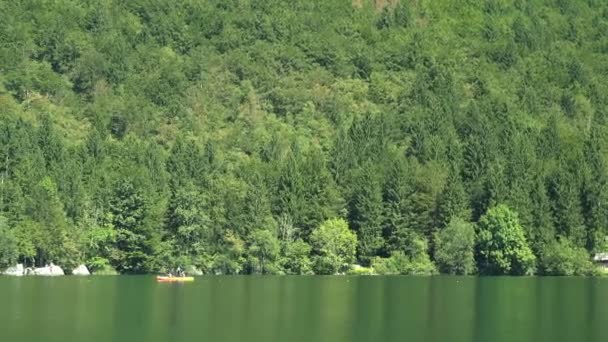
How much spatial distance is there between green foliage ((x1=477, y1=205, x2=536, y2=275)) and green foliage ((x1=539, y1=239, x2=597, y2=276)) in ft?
4.27

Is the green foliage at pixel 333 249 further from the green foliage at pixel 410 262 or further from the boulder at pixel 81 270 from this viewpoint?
the boulder at pixel 81 270

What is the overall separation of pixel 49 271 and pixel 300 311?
→ 51746 mm

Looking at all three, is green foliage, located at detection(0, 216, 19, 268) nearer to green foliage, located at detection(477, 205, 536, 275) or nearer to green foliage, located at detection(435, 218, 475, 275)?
green foliage, located at detection(435, 218, 475, 275)

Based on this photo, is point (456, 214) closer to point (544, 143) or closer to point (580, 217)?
point (580, 217)

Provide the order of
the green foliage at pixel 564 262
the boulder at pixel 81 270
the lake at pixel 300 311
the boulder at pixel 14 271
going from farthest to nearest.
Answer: the green foliage at pixel 564 262
the boulder at pixel 81 270
the boulder at pixel 14 271
the lake at pixel 300 311

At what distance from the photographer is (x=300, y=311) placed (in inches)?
2621

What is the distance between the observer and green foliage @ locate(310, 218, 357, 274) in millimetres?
119938

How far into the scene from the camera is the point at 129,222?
11912 cm

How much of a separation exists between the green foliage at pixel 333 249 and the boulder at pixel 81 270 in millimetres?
20579

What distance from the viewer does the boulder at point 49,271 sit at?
11281cm

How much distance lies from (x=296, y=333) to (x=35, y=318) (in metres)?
12.8

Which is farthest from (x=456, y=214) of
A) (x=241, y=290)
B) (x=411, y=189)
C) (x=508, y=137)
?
(x=241, y=290)

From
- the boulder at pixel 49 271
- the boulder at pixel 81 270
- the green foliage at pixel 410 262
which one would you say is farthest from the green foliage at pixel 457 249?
the boulder at pixel 49 271

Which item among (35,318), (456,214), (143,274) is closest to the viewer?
(35,318)
